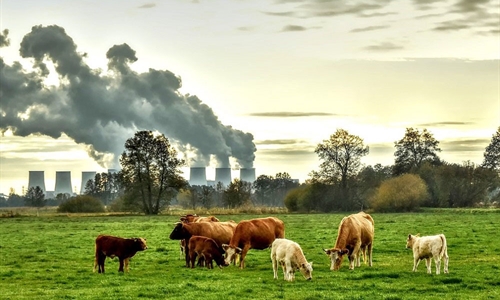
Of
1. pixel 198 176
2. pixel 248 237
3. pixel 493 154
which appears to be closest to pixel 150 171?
pixel 493 154

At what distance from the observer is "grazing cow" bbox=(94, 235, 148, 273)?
24.5 m

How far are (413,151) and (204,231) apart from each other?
86.1 meters

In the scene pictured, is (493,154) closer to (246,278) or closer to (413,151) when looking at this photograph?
(413,151)

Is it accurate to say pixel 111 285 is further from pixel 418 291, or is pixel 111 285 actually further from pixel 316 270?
pixel 418 291

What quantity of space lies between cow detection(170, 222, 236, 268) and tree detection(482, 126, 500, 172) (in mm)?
88873

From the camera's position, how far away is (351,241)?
24.6 meters

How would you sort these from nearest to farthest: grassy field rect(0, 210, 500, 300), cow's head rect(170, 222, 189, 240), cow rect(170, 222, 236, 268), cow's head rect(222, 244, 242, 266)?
grassy field rect(0, 210, 500, 300) → cow's head rect(222, 244, 242, 266) → cow's head rect(170, 222, 189, 240) → cow rect(170, 222, 236, 268)

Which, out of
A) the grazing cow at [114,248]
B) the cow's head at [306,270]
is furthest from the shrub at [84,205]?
the cow's head at [306,270]

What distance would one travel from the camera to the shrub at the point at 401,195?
3506 inches

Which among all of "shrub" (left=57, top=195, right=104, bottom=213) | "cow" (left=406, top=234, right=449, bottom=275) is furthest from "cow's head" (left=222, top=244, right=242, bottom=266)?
"shrub" (left=57, top=195, right=104, bottom=213)

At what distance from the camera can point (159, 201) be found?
3666 inches

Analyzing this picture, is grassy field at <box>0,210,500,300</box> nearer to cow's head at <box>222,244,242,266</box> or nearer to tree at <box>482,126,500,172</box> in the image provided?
cow's head at <box>222,244,242,266</box>

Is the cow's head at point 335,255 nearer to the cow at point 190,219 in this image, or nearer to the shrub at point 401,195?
the cow at point 190,219

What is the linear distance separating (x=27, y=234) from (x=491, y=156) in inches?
3303
